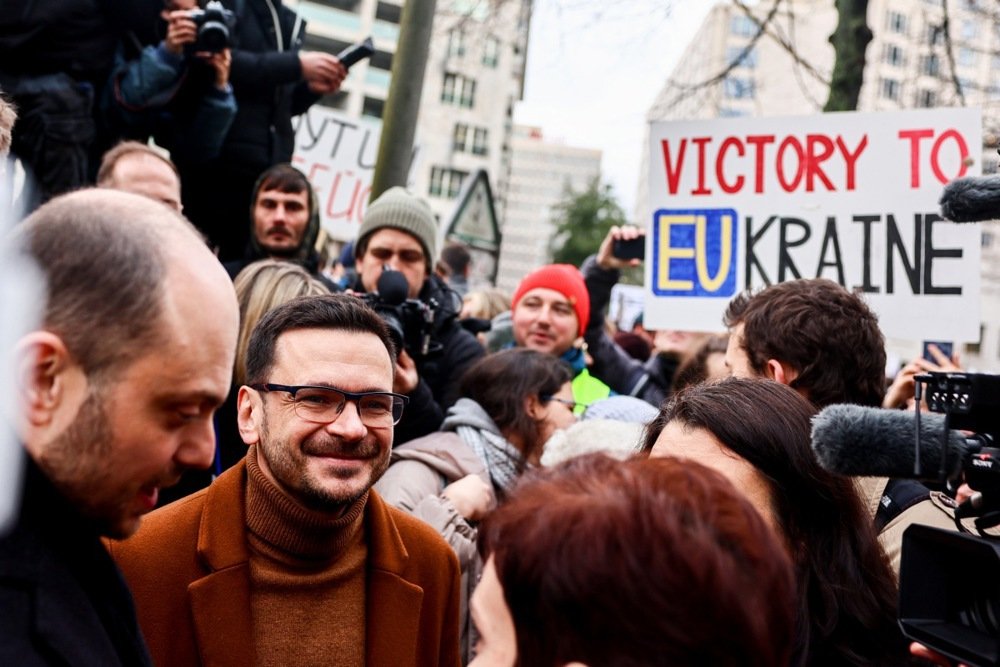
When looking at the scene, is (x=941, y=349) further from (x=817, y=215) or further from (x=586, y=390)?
(x=586, y=390)

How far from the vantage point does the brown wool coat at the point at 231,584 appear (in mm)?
2430

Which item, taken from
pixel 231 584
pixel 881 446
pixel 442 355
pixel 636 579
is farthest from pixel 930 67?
pixel 636 579

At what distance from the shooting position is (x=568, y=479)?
1520mm

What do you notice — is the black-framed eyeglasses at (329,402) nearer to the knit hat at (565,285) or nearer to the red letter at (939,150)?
the knit hat at (565,285)

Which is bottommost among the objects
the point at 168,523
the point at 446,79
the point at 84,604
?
the point at 168,523

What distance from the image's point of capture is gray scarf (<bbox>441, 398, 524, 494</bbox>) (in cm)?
380

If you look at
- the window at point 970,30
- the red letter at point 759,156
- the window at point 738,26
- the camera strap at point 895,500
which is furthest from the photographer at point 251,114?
the window at point 738,26

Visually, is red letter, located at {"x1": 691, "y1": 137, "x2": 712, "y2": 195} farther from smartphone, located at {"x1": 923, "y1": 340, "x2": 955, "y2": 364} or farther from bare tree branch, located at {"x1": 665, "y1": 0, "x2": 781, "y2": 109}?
bare tree branch, located at {"x1": 665, "y1": 0, "x2": 781, "y2": 109}

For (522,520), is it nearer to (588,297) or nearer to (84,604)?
(84,604)

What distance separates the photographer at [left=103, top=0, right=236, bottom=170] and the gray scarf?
1811mm

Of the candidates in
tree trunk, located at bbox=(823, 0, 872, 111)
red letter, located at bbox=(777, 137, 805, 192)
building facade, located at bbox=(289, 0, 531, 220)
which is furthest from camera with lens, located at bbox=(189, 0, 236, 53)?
building facade, located at bbox=(289, 0, 531, 220)

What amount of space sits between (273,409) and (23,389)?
1.34 metres

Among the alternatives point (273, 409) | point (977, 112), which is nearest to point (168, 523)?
point (273, 409)

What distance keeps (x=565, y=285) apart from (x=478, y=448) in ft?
5.56
